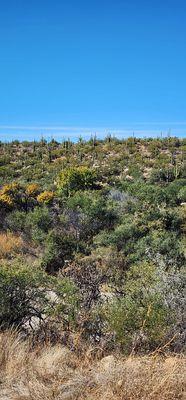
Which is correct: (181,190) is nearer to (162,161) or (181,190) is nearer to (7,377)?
(162,161)

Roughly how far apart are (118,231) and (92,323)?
12.0m

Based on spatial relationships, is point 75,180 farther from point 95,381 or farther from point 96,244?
point 95,381

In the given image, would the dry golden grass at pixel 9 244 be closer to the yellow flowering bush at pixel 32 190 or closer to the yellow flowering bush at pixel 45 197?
the yellow flowering bush at pixel 45 197

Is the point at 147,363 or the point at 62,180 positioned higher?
the point at 62,180

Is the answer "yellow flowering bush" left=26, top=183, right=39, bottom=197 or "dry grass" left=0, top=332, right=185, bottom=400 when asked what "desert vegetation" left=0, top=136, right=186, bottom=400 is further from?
"yellow flowering bush" left=26, top=183, right=39, bottom=197

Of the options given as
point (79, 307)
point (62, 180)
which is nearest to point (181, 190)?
point (62, 180)

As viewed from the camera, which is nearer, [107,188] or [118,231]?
[118,231]

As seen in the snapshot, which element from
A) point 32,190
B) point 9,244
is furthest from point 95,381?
point 32,190

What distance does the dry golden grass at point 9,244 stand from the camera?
18.6 meters

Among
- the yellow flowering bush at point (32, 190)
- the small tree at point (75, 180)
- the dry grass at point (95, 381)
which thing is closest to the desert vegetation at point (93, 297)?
the dry grass at point (95, 381)

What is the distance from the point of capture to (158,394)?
3756 millimetres

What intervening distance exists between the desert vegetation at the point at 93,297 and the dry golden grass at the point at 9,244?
0.14 feet

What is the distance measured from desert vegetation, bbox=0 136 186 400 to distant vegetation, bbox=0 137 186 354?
0.03 meters

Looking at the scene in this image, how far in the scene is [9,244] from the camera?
19.3m
